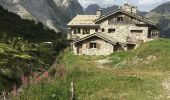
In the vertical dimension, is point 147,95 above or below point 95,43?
below

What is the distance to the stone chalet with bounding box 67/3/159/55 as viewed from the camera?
67.7 meters

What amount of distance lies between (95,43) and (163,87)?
3953cm

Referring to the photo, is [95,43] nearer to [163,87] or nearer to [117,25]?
[117,25]

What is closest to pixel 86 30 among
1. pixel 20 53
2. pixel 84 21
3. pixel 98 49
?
pixel 84 21

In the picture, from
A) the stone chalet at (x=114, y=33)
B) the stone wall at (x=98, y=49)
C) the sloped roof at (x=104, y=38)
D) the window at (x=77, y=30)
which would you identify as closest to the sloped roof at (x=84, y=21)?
the stone chalet at (x=114, y=33)

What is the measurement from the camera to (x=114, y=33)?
71.1m

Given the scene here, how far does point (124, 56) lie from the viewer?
5444 cm

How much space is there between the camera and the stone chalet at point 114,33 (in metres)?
67.7

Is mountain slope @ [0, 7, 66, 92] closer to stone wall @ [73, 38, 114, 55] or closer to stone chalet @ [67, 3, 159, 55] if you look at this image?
stone wall @ [73, 38, 114, 55]

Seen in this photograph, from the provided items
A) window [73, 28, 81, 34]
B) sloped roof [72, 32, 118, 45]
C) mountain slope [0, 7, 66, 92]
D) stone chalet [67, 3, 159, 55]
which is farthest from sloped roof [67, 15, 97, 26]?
mountain slope [0, 7, 66, 92]

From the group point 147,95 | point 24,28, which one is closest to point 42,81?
point 147,95

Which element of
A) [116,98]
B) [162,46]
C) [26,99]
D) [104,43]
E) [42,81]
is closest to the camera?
[26,99]

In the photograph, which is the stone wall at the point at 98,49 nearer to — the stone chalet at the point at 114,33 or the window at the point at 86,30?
the stone chalet at the point at 114,33

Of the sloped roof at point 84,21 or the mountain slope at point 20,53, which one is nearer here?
the mountain slope at point 20,53
